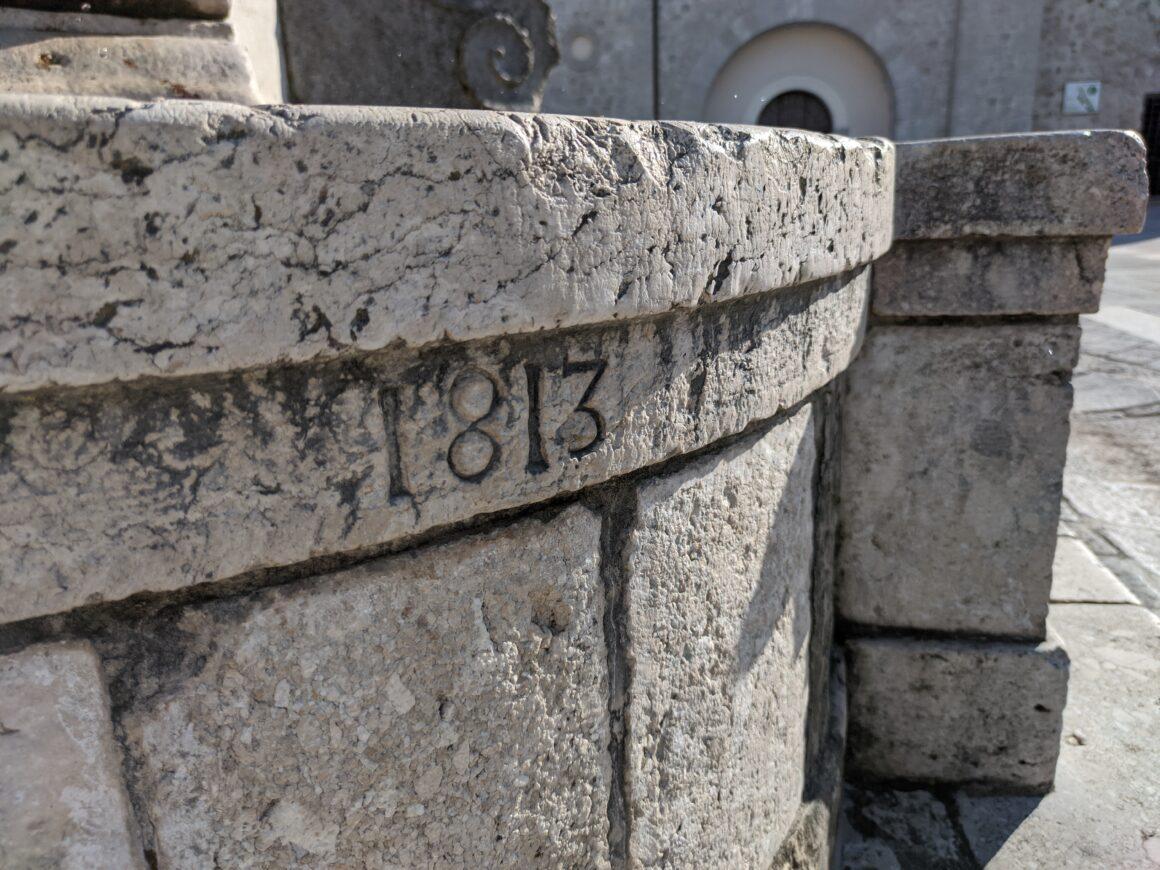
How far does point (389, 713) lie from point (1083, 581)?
2.89 meters


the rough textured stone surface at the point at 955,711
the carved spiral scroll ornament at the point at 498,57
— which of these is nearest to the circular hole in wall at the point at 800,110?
the carved spiral scroll ornament at the point at 498,57

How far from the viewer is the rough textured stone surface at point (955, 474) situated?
5.98 ft

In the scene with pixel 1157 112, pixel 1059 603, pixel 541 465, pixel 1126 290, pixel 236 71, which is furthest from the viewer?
pixel 1157 112

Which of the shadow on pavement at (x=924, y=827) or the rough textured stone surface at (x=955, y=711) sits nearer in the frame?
the shadow on pavement at (x=924, y=827)

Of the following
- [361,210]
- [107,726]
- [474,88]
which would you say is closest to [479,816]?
[107,726]

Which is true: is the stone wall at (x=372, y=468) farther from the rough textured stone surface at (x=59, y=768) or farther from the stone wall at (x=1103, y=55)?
the stone wall at (x=1103, y=55)

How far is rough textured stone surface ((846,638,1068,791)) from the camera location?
6.47 ft

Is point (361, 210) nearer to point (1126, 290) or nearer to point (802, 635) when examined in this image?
point (802, 635)

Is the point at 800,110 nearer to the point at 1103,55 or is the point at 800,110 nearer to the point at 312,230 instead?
the point at 1103,55

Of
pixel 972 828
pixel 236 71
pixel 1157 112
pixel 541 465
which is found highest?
pixel 1157 112

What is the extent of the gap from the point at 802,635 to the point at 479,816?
708 mm

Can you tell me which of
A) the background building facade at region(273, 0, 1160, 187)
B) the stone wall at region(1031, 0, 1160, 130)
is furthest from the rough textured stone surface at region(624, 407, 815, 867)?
the stone wall at region(1031, 0, 1160, 130)

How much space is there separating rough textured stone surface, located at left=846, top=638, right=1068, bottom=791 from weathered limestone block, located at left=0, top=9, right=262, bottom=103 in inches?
72.8

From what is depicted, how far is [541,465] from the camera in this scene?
86 centimetres
